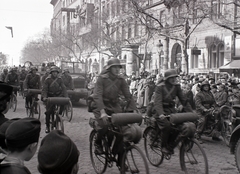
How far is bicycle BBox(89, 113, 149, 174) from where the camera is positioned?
512cm

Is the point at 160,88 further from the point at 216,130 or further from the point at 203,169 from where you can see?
the point at 216,130

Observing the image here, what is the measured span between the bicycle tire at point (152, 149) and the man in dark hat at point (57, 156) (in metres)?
4.39

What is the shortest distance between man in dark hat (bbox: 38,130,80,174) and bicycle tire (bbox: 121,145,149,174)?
8.69ft

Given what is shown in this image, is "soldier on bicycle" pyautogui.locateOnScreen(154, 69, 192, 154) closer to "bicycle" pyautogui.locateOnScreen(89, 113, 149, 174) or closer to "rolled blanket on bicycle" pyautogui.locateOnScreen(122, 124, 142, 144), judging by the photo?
"bicycle" pyautogui.locateOnScreen(89, 113, 149, 174)

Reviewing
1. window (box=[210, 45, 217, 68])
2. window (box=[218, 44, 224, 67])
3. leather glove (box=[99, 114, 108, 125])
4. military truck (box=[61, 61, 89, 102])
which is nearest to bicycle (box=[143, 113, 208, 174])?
leather glove (box=[99, 114, 108, 125])

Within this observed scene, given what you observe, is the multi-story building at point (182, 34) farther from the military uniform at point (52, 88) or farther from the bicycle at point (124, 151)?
the bicycle at point (124, 151)

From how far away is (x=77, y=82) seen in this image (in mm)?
19969

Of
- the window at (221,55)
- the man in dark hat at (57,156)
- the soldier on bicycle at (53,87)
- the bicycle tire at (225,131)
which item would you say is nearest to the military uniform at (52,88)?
the soldier on bicycle at (53,87)

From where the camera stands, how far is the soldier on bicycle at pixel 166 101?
6.24 metres

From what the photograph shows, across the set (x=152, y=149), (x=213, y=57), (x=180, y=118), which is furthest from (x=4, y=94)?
(x=213, y=57)

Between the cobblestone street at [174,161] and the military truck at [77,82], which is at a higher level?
the military truck at [77,82]

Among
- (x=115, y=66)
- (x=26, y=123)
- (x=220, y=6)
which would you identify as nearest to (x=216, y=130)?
(x=115, y=66)

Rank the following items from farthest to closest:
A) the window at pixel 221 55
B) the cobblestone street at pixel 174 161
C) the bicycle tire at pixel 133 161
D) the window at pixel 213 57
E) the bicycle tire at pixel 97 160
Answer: the window at pixel 213 57 < the window at pixel 221 55 < the cobblestone street at pixel 174 161 < the bicycle tire at pixel 97 160 < the bicycle tire at pixel 133 161

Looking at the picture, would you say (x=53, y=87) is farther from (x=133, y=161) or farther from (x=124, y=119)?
(x=133, y=161)
